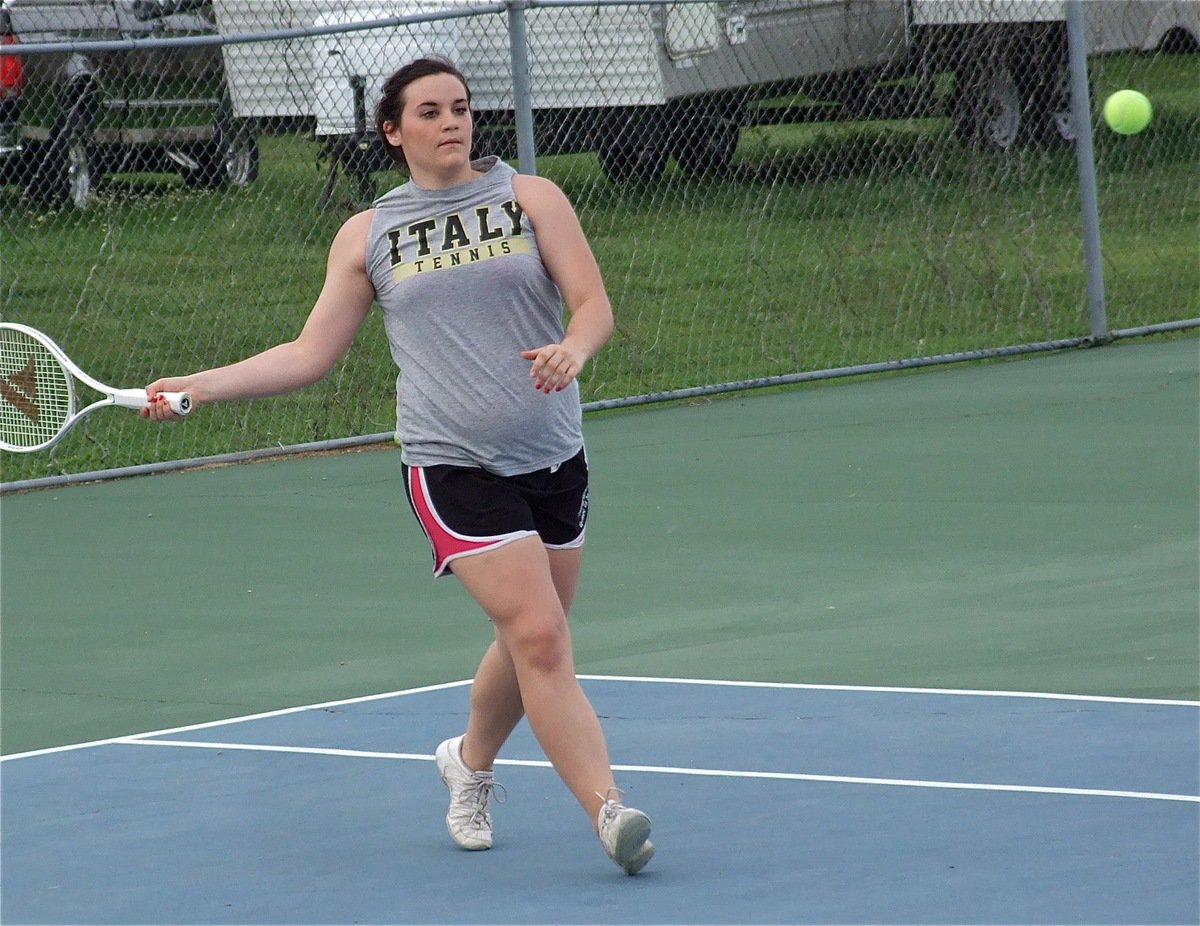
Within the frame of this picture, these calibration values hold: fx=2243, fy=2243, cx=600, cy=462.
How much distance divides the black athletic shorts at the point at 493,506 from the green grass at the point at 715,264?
6638 mm

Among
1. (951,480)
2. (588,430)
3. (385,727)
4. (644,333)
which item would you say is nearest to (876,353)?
(644,333)

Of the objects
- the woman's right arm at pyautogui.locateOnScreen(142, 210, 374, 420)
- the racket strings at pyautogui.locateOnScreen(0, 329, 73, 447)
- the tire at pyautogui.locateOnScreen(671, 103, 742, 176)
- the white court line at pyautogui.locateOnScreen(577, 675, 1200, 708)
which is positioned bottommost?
the white court line at pyautogui.locateOnScreen(577, 675, 1200, 708)

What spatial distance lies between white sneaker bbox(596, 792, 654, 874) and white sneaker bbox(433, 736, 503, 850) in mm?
435

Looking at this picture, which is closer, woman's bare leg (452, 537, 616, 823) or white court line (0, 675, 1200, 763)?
A: woman's bare leg (452, 537, 616, 823)

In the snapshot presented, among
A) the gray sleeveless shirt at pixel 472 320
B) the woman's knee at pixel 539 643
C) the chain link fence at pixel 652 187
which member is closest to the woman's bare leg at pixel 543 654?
the woman's knee at pixel 539 643

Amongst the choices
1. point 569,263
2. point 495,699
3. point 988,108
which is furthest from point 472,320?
point 988,108

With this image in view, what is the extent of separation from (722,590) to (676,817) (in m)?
2.63

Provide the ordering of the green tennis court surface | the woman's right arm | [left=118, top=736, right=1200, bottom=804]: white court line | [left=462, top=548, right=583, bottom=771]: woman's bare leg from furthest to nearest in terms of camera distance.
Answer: the green tennis court surface
[left=118, top=736, right=1200, bottom=804]: white court line
[left=462, top=548, right=583, bottom=771]: woman's bare leg
the woman's right arm

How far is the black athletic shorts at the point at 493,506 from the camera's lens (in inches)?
187

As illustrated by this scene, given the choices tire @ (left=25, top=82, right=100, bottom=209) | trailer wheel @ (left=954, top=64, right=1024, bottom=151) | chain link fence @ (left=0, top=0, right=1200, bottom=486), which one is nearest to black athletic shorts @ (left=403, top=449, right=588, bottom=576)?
chain link fence @ (left=0, top=0, right=1200, bottom=486)

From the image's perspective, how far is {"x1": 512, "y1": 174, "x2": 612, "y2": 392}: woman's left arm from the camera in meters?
4.70

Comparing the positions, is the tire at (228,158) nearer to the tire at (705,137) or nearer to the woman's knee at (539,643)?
the tire at (705,137)

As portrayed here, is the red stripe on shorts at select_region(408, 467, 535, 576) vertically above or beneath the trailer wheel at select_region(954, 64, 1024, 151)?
beneath

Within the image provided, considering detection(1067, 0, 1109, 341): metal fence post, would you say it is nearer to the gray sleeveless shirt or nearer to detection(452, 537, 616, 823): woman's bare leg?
the gray sleeveless shirt
